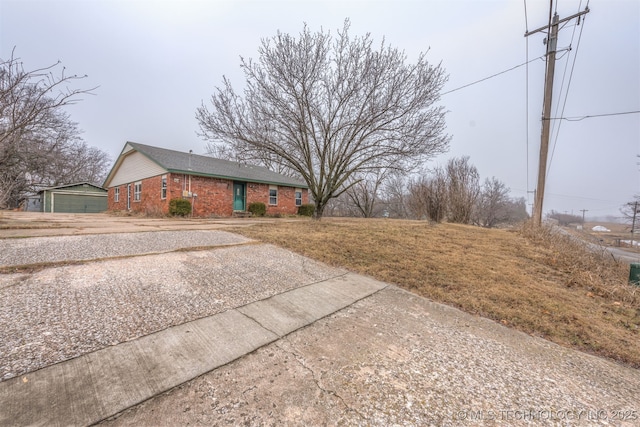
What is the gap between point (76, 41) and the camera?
331 inches

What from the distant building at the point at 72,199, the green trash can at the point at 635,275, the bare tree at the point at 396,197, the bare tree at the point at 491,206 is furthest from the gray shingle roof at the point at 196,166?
the bare tree at the point at 491,206

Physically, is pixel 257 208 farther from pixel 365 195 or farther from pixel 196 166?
pixel 365 195

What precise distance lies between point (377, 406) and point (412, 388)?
283 millimetres

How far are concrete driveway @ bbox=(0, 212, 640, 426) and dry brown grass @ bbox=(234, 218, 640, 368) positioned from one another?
319 millimetres

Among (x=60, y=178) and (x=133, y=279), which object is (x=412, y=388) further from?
(x=60, y=178)

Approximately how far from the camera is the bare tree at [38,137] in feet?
12.6

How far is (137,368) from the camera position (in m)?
1.42

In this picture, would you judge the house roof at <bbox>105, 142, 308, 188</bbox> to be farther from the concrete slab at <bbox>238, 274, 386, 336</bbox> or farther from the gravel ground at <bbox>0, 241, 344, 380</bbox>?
the concrete slab at <bbox>238, 274, 386, 336</bbox>

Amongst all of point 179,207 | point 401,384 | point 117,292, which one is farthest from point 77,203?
point 401,384

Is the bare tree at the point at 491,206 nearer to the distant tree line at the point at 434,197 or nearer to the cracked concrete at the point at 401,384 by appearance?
the distant tree line at the point at 434,197

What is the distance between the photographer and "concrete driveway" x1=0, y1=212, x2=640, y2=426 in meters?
1.21

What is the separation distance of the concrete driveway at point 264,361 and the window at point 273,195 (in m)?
13.0

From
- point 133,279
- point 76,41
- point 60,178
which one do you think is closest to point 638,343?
point 133,279

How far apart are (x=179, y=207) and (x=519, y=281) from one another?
12263mm
